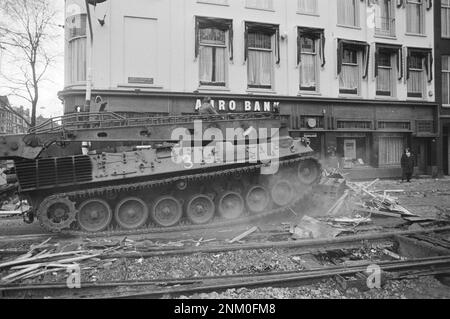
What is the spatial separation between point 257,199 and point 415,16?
17487mm

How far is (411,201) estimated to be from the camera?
12.8 meters

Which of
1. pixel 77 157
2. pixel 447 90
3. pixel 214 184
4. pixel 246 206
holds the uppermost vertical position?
pixel 447 90

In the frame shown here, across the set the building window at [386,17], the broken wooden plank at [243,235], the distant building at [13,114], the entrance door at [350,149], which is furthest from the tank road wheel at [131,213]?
the building window at [386,17]

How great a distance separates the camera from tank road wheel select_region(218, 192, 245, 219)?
30.1ft

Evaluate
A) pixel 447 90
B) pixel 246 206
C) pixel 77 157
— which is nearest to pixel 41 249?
pixel 77 157

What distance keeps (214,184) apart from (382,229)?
404cm

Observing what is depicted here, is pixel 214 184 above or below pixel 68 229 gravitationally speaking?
above

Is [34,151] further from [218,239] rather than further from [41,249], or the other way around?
[218,239]

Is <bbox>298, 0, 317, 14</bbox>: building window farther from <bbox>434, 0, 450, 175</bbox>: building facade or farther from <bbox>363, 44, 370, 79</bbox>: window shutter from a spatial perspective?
<bbox>434, 0, 450, 175</bbox>: building facade

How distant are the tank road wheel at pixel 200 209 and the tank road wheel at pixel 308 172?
97.7 inches

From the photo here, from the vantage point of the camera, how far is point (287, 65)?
700 inches

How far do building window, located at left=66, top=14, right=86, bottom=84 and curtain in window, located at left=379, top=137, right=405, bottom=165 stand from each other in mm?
15205

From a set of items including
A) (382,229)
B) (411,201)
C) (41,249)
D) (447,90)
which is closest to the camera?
(41,249)

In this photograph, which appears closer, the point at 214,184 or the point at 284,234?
the point at 284,234
